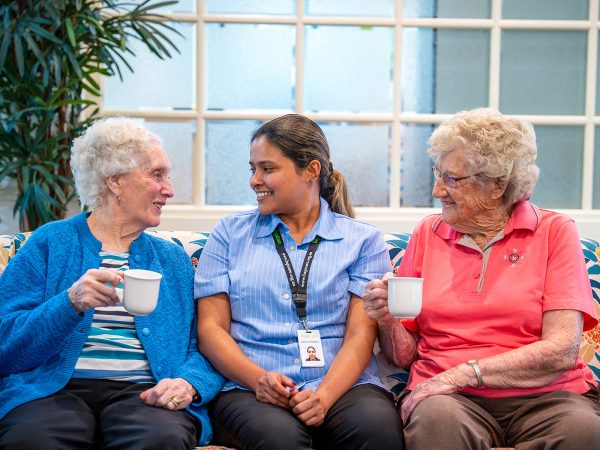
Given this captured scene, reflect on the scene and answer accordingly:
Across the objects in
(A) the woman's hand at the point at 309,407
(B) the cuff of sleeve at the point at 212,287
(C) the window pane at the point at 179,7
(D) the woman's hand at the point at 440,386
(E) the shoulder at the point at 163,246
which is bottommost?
(A) the woman's hand at the point at 309,407

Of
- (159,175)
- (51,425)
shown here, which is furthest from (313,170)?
(51,425)

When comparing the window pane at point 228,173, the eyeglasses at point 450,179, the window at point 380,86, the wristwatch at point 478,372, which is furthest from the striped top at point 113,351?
the window pane at point 228,173

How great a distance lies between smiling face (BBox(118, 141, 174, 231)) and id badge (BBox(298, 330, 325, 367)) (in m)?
0.59

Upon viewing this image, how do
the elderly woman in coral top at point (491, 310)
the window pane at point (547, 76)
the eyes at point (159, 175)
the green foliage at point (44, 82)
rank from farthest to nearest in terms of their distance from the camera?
1. the window pane at point (547, 76)
2. the green foliage at point (44, 82)
3. the eyes at point (159, 175)
4. the elderly woman in coral top at point (491, 310)

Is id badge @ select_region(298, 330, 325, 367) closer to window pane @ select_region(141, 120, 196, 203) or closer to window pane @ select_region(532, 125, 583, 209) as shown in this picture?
window pane @ select_region(141, 120, 196, 203)

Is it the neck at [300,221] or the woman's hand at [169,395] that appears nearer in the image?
the woman's hand at [169,395]

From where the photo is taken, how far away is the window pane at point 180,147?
399 centimetres

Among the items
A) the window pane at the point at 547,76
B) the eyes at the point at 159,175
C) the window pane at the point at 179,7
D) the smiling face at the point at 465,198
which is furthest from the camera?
the window pane at the point at 547,76

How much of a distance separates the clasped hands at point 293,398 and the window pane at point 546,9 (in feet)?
8.80

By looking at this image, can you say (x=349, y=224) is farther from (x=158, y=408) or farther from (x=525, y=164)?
(x=158, y=408)

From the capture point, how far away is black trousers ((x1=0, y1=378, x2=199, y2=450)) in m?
1.92

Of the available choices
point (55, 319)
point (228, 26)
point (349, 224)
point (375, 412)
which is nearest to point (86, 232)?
point (55, 319)

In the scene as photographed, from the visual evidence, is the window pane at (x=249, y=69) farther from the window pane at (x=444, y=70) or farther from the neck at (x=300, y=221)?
the neck at (x=300, y=221)

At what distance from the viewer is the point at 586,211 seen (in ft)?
13.1
